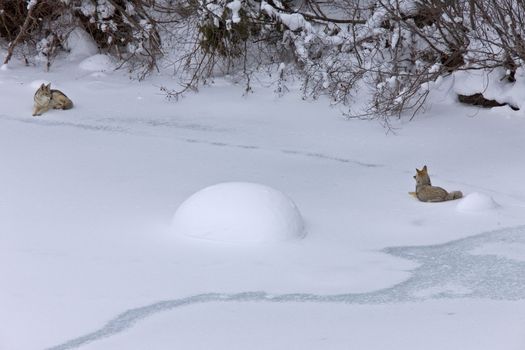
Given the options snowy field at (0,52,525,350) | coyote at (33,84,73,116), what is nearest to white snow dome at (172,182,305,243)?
snowy field at (0,52,525,350)

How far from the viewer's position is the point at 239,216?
25.2 feet

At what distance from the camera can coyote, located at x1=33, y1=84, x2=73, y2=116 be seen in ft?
38.3

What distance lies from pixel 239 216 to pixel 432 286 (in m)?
1.64

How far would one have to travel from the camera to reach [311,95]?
497 inches

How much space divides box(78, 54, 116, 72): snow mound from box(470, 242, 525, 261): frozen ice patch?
7443 mm

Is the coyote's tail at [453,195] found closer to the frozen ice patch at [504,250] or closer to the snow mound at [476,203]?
the snow mound at [476,203]

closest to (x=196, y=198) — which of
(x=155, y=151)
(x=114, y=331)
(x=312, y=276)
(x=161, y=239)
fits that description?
(x=161, y=239)

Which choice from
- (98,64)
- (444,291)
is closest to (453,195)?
(444,291)

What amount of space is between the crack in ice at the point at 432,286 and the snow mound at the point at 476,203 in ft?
2.44

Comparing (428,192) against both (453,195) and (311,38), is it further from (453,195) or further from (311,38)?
(311,38)

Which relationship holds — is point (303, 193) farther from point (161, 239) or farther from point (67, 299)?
point (67, 299)

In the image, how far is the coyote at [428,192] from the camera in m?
8.87

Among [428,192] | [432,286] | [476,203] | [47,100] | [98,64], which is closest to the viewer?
[432,286]

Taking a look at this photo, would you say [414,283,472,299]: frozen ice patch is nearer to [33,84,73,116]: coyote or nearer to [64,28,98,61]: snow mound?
[33,84,73,116]: coyote
